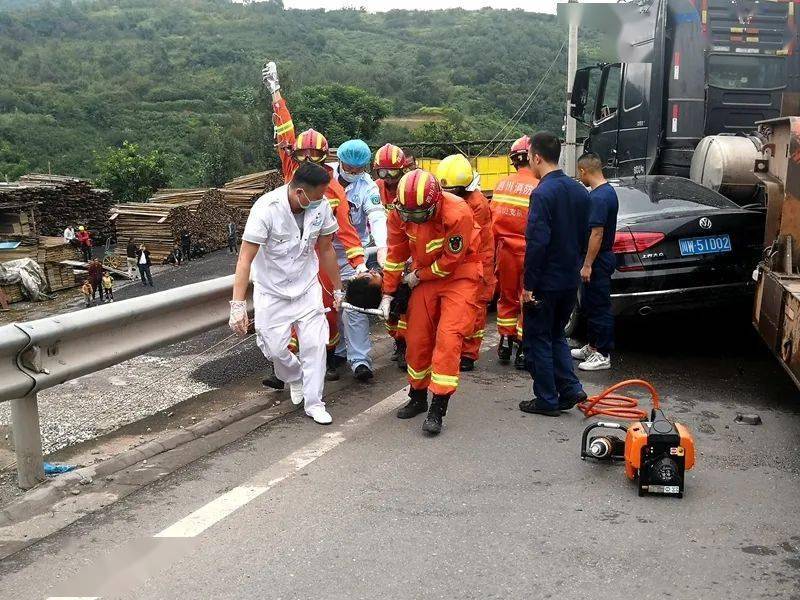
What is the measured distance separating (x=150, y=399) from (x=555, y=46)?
9084 centimetres

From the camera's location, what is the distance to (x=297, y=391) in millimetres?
5656

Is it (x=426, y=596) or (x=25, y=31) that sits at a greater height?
(x=25, y=31)

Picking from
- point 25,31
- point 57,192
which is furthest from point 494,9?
point 57,192

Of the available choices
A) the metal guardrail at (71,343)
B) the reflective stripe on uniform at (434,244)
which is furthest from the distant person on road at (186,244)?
the reflective stripe on uniform at (434,244)

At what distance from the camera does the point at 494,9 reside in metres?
128

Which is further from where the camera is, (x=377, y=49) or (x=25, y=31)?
(x=377, y=49)

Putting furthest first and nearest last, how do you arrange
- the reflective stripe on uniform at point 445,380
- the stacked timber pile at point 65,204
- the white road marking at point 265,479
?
the stacked timber pile at point 65,204
the reflective stripe on uniform at point 445,380
the white road marking at point 265,479

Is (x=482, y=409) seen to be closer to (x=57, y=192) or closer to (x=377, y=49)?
(x=57, y=192)

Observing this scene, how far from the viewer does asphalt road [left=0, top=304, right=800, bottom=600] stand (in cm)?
331

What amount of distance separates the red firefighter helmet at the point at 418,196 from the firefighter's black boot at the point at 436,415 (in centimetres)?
112

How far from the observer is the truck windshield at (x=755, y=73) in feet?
34.4

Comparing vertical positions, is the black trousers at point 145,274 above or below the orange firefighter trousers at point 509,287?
below

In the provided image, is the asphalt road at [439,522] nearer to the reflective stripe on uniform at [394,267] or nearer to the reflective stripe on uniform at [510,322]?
the reflective stripe on uniform at [394,267]

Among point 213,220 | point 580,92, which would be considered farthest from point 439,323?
point 213,220
